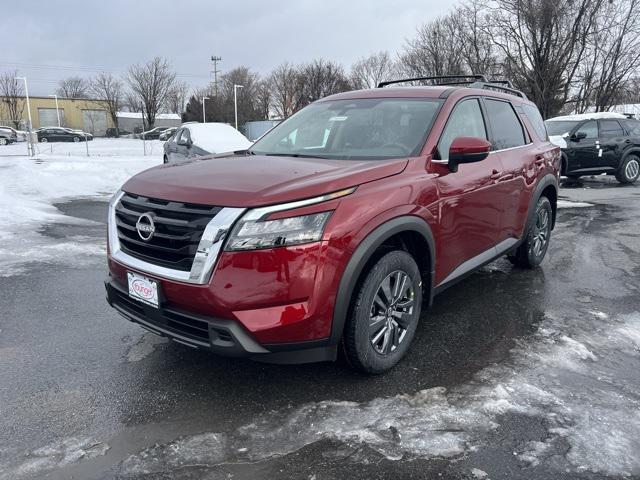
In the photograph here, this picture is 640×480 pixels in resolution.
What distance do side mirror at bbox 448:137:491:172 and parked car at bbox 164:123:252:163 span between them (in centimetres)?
929

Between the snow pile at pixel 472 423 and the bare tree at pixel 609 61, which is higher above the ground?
the bare tree at pixel 609 61

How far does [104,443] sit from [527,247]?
14.6 feet

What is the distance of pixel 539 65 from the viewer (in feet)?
88.9

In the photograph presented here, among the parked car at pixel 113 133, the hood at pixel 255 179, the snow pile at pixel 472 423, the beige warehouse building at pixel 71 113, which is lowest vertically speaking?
the snow pile at pixel 472 423

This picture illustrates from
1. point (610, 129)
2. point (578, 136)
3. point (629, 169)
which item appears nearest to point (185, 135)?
point (578, 136)

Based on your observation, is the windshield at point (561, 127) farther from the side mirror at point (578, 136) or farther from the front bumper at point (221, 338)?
the front bumper at point (221, 338)

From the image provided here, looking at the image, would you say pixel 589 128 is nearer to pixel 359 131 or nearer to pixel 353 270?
pixel 359 131

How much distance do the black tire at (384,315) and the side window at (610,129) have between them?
12695 millimetres

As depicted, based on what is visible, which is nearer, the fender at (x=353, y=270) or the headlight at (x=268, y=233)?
the headlight at (x=268, y=233)

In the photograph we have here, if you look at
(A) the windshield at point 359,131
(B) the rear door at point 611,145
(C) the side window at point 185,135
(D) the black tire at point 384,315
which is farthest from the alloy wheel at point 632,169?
(D) the black tire at point 384,315

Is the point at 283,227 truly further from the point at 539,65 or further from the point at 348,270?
the point at 539,65

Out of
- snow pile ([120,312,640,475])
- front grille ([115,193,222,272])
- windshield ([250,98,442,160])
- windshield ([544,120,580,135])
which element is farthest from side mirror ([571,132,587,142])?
front grille ([115,193,222,272])

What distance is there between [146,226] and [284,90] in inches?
2357

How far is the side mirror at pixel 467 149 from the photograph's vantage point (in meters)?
3.43
